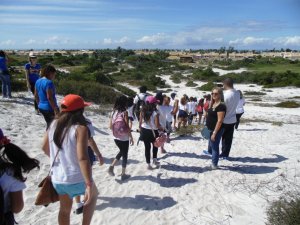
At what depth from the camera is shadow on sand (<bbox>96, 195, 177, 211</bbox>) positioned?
16.5 feet

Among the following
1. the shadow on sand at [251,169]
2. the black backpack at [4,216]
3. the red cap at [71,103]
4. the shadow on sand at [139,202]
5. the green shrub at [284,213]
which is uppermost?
the red cap at [71,103]

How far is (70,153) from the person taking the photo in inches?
126

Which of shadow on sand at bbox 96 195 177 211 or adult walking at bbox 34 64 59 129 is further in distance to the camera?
adult walking at bbox 34 64 59 129

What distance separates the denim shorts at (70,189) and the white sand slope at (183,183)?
1.38 metres

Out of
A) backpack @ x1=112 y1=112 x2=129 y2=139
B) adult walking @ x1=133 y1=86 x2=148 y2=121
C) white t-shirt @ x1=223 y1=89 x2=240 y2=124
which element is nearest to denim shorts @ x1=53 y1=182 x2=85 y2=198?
backpack @ x1=112 y1=112 x2=129 y2=139

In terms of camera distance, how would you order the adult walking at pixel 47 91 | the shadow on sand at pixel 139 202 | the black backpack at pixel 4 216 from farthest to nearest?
1. the adult walking at pixel 47 91
2. the shadow on sand at pixel 139 202
3. the black backpack at pixel 4 216

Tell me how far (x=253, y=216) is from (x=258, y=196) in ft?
2.50

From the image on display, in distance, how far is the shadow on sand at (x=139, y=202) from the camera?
5.04 metres

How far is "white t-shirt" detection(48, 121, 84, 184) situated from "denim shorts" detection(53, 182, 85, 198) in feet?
0.12

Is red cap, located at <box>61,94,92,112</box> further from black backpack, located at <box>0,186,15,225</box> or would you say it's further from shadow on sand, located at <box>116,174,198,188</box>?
shadow on sand, located at <box>116,174,198,188</box>

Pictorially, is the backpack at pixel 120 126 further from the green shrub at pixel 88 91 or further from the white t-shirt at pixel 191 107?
the green shrub at pixel 88 91

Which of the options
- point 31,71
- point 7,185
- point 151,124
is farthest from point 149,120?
point 31,71

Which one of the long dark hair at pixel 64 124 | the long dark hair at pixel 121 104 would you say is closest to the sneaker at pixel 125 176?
the long dark hair at pixel 121 104

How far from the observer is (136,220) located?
466 cm
